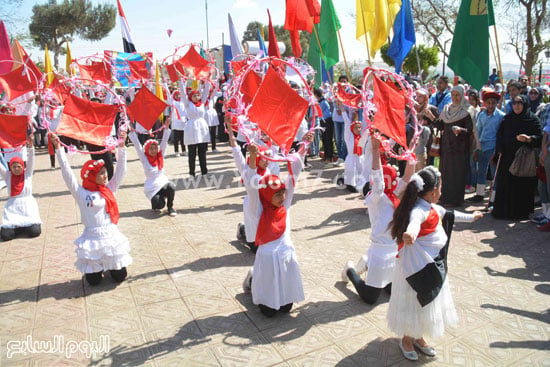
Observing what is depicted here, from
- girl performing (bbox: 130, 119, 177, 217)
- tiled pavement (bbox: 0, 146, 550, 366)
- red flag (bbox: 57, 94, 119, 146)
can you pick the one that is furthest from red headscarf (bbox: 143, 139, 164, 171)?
red flag (bbox: 57, 94, 119, 146)

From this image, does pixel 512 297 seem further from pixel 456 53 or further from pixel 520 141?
pixel 456 53

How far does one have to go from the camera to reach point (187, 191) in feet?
32.2

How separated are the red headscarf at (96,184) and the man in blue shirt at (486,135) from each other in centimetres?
649

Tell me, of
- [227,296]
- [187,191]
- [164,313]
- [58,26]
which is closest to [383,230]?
[227,296]

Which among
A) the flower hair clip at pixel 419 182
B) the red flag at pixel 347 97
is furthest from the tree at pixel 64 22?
the flower hair clip at pixel 419 182

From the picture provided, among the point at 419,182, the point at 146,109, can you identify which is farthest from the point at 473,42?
the point at 146,109

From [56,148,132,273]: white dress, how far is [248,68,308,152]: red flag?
95.3 inches

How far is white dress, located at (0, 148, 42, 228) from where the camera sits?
6789 millimetres

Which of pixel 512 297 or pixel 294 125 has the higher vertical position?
pixel 294 125

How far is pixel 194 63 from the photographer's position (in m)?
10.5

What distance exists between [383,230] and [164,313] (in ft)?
8.33

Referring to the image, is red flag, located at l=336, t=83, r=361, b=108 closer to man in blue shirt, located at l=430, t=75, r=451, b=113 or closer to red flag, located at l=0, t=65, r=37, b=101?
man in blue shirt, located at l=430, t=75, r=451, b=113

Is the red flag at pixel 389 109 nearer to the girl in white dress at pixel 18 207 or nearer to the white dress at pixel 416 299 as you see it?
the white dress at pixel 416 299

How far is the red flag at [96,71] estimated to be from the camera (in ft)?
36.8
